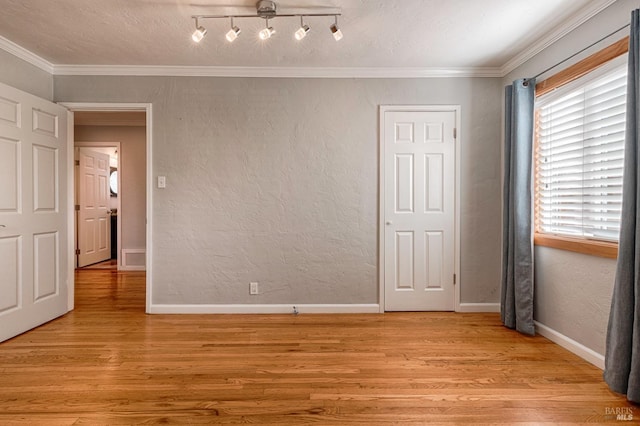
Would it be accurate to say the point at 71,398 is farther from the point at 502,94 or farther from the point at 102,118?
the point at 102,118

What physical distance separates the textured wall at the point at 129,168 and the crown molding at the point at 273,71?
8.71 ft

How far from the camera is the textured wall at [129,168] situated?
6.05 meters

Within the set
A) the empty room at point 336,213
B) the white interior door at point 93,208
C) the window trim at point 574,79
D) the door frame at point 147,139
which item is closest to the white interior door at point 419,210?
the empty room at point 336,213

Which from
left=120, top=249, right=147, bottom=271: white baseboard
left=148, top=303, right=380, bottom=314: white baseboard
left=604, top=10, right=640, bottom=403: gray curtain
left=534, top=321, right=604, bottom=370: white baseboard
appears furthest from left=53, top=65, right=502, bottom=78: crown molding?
left=120, top=249, right=147, bottom=271: white baseboard

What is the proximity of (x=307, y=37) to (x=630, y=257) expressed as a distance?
2.64 meters

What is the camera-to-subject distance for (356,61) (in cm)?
337

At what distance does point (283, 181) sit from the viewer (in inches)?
142

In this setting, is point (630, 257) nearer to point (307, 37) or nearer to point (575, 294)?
point (575, 294)

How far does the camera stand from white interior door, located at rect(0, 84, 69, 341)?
9.37 feet

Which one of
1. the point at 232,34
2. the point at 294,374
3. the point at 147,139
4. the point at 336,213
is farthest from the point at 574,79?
the point at 147,139

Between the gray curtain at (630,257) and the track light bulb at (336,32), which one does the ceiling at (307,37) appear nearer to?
the track light bulb at (336,32)

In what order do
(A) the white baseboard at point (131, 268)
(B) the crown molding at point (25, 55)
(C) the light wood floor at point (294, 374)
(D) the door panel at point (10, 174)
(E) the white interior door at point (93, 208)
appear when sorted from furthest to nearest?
(E) the white interior door at point (93, 208), (A) the white baseboard at point (131, 268), (B) the crown molding at point (25, 55), (D) the door panel at point (10, 174), (C) the light wood floor at point (294, 374)

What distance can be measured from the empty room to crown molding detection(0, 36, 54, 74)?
21mm

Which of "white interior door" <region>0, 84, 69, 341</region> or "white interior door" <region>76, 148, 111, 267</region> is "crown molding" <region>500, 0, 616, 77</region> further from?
"white interior door" <region>76, 148, 111, 267</region>
